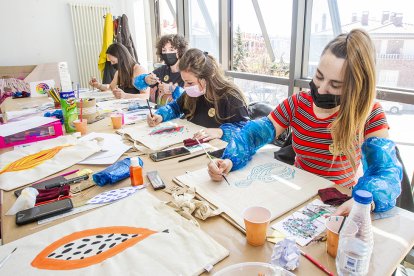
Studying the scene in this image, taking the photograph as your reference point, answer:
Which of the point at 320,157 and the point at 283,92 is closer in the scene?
the point at 320,157

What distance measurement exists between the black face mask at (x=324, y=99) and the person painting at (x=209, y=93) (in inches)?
22.2

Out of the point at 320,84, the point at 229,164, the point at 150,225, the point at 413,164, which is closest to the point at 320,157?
the point at 320,84

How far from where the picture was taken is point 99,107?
2131mm

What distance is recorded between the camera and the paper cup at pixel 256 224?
0.64 meters

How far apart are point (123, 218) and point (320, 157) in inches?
32.1

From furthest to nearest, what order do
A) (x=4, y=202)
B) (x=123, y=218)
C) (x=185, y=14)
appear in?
(x=185, y=14), (x=4, y=202), (x=123, y=218)

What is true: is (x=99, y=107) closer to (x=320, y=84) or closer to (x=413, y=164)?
(x=320, y=84)

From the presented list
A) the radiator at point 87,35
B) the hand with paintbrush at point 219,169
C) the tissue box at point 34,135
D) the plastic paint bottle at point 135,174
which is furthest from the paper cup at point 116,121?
the radiator at point 87,35

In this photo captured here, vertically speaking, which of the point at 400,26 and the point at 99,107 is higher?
the point at 400,26

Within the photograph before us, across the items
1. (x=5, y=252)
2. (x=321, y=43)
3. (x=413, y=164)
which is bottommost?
(x=413, y=164)

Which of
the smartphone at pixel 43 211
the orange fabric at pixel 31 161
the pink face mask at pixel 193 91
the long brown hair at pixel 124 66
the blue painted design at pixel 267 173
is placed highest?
the long brown hair at pixel 124 66

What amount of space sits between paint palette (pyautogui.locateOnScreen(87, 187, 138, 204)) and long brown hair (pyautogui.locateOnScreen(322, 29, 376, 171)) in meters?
0.75

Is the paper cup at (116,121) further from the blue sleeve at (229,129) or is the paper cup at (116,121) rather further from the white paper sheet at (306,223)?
the white paper sheet at (306,223)

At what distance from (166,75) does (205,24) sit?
1505 millimetres
